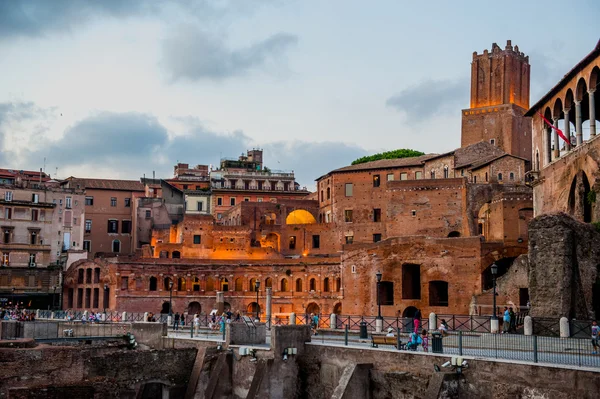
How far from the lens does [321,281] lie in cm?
7762

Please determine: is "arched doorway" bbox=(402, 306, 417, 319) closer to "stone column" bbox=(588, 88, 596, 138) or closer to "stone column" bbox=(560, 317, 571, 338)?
"stone column" bbox=(588, 88, 596, 138)

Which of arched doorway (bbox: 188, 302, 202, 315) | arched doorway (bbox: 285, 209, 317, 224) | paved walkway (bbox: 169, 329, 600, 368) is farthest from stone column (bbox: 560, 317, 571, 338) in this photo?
arched doorway (bbox: 285, 209, 317, 224)

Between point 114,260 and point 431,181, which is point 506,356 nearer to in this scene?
point 431,181

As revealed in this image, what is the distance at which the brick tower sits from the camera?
90.5 metres

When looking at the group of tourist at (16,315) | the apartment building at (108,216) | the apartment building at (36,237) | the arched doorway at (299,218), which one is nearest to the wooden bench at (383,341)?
the group of tourist at (16,315)

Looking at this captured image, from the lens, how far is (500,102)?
303ft

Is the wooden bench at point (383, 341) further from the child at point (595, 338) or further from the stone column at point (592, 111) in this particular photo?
the stone column at point (592, 111)

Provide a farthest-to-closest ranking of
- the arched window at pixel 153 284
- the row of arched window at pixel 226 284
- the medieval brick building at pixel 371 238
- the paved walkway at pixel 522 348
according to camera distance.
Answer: the arched window at pixel 153 284 → the row of arched window at pixel 226 284 → the medieval brick building at pixel 371 238 → the paved walkway at pixel 522 348

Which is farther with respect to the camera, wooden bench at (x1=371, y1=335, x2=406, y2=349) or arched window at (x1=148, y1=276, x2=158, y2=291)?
arched window at (x1=148, y1=276, x2=158, y2=291)

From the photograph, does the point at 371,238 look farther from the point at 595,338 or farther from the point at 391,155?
the point at 595,338

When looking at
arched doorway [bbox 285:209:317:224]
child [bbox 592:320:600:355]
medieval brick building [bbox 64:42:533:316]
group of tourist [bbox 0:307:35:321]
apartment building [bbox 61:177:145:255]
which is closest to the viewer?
child [bbox 592:320:600:355]

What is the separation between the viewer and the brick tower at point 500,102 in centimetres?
9050

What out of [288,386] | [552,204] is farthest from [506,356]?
[552,204]

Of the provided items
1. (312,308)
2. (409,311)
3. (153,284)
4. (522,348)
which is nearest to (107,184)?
(153,284)
